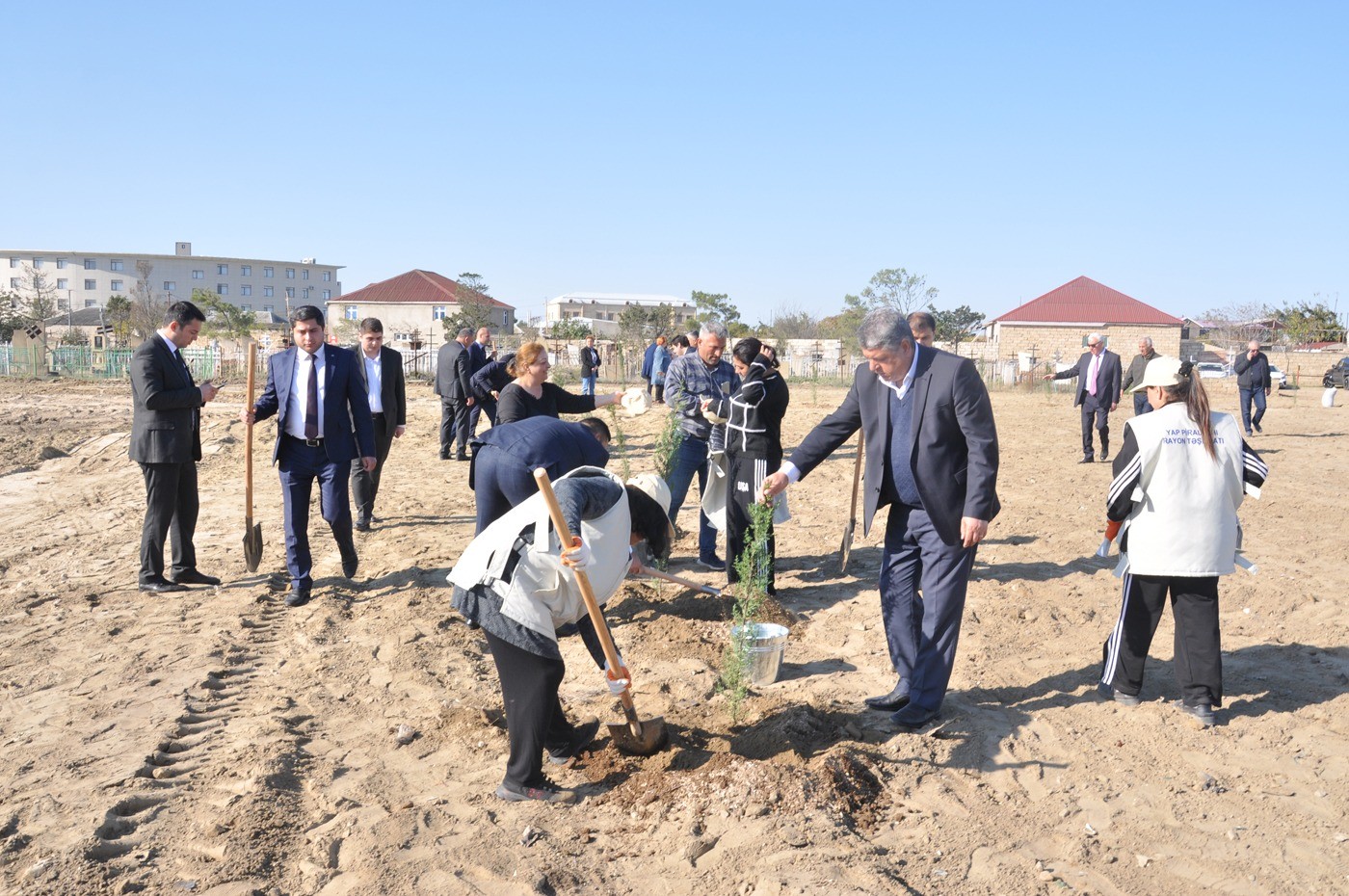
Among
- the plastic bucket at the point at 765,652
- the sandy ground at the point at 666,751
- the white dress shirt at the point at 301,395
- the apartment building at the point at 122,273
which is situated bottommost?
the sandy ground at the point at 666,751

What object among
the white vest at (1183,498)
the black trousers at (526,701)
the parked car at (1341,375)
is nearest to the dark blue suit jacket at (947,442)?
the white vest at (1183,498)

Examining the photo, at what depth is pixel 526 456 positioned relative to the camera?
→ 15.4ft

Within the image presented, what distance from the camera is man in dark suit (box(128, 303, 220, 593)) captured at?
6816mm

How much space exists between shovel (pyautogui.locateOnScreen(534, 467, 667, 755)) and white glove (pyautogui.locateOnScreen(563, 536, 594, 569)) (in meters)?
0.03

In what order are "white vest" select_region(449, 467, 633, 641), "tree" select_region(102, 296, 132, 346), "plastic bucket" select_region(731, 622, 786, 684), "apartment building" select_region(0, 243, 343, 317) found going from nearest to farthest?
"white vest" select_region(449, 467, 633, 641) → "plastic bucket" select_region(731, 622, 786, 684) → "tree" select_region(102, 296, 132, 346) → "apartment building" select_region(0, 243, 343, 317)

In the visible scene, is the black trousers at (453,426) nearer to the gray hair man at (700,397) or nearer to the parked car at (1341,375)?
the gray hair man at (700,397)

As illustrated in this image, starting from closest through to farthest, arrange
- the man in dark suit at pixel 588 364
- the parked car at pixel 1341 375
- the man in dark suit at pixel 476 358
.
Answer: the man in dark suit at pixel 476 358
the man in dark suit at pixel 588 364
the parked car at pixel 1341 375

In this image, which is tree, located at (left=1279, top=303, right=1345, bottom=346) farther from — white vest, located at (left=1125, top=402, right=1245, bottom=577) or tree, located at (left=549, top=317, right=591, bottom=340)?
white vest, located at (left=1125, top=402, right=1245, bottom=577)

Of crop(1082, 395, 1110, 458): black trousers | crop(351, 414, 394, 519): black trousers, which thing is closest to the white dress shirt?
crop(351, 414, 394, 519): black trousers

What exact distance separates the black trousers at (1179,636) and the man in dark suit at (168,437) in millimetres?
5890

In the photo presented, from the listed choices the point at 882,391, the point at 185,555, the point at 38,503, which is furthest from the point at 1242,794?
the point at 38,503

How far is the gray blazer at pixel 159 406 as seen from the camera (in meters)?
6.80

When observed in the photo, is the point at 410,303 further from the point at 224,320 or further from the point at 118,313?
the point at 118,313

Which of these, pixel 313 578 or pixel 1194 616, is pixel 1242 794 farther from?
pixel 313 578
